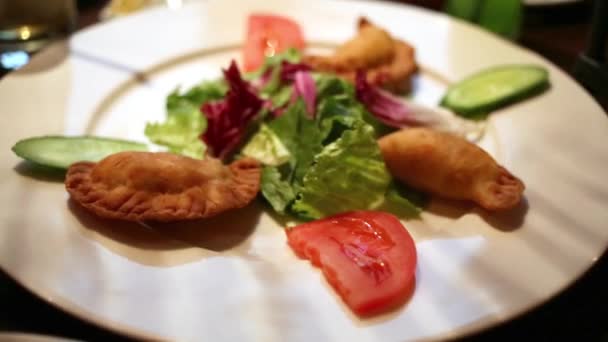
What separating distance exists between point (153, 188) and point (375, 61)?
4.53 feet

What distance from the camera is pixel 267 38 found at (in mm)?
3170

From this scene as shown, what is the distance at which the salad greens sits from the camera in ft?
7.22

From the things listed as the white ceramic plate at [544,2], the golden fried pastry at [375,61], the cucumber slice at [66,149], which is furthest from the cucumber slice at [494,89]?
the cucumber slice at [66,149]

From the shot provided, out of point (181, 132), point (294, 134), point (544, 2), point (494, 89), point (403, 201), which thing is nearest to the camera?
point (403, 201)

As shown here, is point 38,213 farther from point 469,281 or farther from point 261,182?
point 469,281

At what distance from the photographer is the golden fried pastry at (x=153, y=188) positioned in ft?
6.33

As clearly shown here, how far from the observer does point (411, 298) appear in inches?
67.3

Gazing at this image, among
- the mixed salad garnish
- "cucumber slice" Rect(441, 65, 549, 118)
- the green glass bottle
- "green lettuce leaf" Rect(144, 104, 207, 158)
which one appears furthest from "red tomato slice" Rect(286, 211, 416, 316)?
the green glass bottle

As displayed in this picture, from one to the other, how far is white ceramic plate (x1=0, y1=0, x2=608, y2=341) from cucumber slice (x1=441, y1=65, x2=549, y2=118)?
0.17ft

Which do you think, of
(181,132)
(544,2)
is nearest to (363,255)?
(181,132)

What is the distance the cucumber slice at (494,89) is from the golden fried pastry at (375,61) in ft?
0.79

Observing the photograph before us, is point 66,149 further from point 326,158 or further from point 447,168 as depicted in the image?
point 447,168

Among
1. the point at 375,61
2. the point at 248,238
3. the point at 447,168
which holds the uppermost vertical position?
the point at 375,61

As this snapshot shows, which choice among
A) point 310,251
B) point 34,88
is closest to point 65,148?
point 34,88
